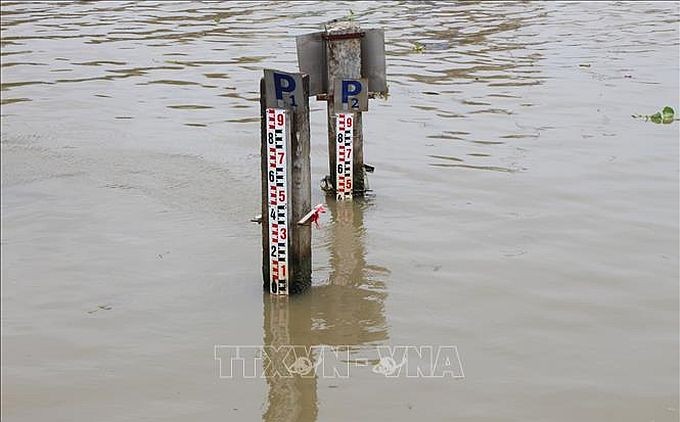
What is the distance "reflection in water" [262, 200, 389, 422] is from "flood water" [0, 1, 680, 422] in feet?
0.06

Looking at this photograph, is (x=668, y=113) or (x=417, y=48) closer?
(x=668, y=113)

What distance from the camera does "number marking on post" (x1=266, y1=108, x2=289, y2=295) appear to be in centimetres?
577

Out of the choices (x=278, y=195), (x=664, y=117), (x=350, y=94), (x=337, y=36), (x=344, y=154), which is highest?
(x=337, y=36)

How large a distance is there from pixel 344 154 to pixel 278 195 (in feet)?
6.76

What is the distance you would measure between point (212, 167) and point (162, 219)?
1.54 meters

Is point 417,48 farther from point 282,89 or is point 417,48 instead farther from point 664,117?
point 282,89

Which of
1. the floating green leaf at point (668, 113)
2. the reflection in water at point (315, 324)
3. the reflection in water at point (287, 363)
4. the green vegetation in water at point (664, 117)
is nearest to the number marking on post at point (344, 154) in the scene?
the reflection in water at point (315, 324)

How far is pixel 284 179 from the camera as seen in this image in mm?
5836

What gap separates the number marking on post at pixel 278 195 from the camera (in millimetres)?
5766

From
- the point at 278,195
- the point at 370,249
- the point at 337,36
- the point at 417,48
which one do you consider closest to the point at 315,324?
the point at 278,195

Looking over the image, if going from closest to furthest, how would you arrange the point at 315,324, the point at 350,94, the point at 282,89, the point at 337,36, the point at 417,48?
the point at 282,89 < the point at 315,324 < the point at 337,36 < the point at 350,94 < the point at 417,48

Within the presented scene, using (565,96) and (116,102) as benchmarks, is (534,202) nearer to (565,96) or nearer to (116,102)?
(565,96)

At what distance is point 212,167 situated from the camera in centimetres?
909

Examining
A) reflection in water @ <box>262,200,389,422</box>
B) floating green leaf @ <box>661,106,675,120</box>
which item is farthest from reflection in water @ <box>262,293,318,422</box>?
floating green leaf @ <box>661,106,675,120</box>
